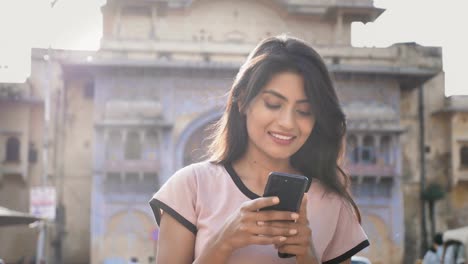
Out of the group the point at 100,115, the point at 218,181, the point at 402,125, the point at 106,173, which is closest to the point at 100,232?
the point at 106,173

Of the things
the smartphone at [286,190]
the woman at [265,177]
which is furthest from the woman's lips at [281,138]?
the smartphone at [286,190]

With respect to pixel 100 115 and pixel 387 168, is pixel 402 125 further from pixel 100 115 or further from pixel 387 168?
pixel 100 115

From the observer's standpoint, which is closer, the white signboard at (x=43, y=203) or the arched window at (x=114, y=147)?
the white signboard at (x=43, y=203)

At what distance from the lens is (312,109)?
94.7 inches

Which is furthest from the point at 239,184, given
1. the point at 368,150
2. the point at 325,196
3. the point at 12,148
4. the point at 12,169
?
the point at 12,148

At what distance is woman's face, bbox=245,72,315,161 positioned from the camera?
2.36m

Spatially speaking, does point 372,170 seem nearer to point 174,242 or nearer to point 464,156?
point 464,156

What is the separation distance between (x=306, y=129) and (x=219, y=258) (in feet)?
1.89

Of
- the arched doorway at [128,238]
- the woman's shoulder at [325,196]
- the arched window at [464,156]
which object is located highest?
the woman's shoulder at [325,196]

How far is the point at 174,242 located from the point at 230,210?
21cm

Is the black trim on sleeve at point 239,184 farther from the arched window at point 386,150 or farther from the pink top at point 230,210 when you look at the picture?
the arched window at point 386,150

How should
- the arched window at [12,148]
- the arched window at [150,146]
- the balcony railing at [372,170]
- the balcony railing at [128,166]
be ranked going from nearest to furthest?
the balcony railing at [128,166] → the arched window at [150,146] → the balcony railing at [372,170] → the arched window at [12,148]

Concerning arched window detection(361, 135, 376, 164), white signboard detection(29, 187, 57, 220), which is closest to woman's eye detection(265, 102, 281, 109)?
white signboard detection(29, 187, 57, 220)

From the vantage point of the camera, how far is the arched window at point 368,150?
1048 inches
